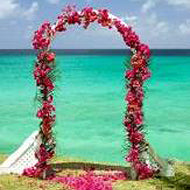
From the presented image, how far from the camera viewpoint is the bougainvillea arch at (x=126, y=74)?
50.4 ft

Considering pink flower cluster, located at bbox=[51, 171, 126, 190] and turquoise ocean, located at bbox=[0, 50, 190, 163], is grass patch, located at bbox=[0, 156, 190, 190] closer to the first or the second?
pink flower cluster, located at bbox=[51, 171, 126, 190]

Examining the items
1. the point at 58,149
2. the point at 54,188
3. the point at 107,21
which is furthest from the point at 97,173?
the point at 58,149

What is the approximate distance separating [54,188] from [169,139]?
45.5ft

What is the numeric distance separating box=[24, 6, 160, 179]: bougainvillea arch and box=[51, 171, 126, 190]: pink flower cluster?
1.93 feet

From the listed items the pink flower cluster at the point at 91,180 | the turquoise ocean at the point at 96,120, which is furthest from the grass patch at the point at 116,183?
the turquoise ocean at the point at 96,120

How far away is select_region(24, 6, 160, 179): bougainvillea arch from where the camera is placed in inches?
605

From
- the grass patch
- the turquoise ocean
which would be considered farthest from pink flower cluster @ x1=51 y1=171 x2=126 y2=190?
the turquoise ocean

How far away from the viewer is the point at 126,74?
50.5ft

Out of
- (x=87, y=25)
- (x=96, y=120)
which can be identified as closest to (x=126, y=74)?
(x=87, y=25)

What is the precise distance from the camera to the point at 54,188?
14812 millimetres

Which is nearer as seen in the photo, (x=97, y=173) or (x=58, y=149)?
(x=97, y=173)

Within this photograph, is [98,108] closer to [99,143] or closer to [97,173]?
[99,143]

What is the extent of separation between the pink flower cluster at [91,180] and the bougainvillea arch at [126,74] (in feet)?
1.93

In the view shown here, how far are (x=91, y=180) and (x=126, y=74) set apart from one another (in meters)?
2.74
